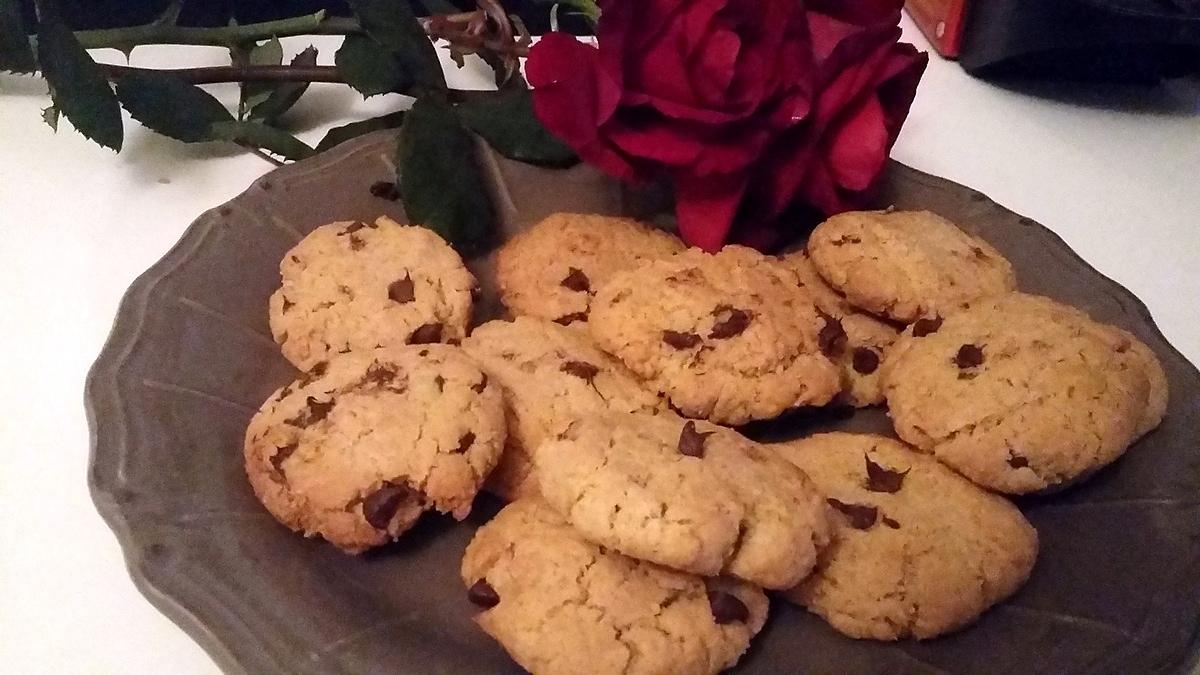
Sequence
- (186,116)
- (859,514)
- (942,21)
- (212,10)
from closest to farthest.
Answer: (859,514) < (186,116) < (212,10) < (942,21)

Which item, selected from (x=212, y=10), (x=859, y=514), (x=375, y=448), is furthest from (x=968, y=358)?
(x=212, y=10)

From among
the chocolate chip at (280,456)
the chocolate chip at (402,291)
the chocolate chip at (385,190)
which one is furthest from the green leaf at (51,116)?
the chocolate chip at (280,456)

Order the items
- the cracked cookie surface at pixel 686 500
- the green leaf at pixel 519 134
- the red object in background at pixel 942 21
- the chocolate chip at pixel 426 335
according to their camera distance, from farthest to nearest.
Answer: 1. the red object in background at pixel 942 21
2. the green leaf at pixel 519 134
3. the chocolate chip at pixel 426 335
4. the cracked cookie surface at pixel 686 500

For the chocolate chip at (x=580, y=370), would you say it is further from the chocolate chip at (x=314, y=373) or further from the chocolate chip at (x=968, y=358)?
the chocolate chip at (x=968, y=358)

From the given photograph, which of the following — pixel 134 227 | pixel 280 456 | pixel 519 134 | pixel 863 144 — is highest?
pixel 863 144

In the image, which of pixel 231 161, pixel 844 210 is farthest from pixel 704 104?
pixel 231 161

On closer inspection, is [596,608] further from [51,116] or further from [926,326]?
[51,116]

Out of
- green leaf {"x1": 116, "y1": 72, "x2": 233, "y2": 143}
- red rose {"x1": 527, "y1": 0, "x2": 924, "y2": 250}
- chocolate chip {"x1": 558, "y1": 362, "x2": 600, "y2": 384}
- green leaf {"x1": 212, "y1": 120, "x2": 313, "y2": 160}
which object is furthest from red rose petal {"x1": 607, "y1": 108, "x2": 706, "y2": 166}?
green leaf {"x1": 116, "y1": 72, "x2": 233, "y2": 143}
